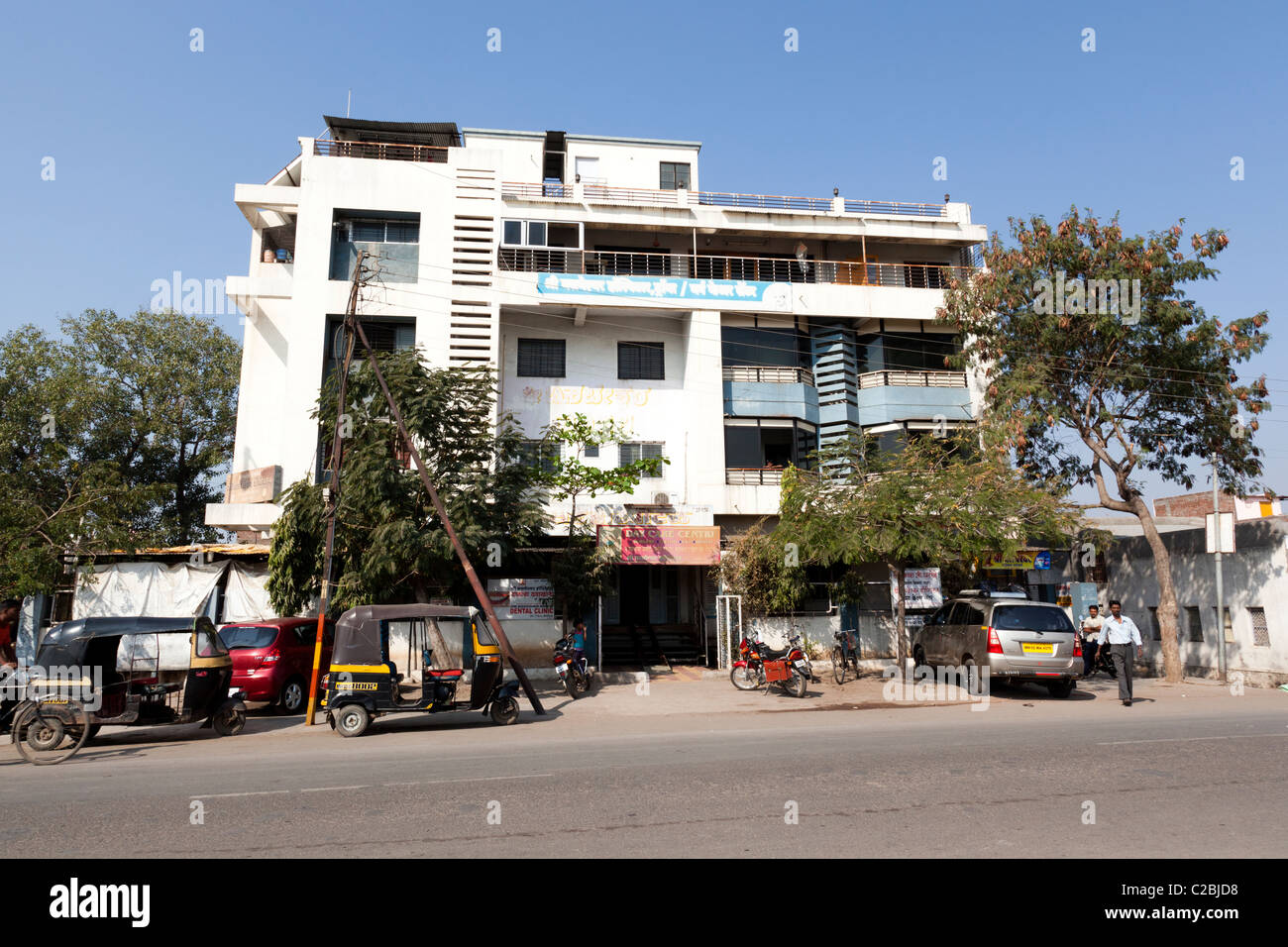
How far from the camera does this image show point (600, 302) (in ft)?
82.5

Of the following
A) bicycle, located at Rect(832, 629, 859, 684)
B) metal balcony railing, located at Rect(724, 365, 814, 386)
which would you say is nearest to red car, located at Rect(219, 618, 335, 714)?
bicycle, located at Rect(832, 629, 859, 684)

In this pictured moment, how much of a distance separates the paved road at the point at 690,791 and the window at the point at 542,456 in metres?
10.6

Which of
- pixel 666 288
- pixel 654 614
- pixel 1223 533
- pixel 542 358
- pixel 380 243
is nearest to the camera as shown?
pixel 1223 533

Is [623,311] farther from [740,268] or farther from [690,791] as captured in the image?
[690,791]

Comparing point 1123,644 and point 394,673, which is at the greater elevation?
point 1123,644

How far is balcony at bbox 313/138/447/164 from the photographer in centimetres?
2541

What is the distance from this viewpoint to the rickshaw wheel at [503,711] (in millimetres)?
13477

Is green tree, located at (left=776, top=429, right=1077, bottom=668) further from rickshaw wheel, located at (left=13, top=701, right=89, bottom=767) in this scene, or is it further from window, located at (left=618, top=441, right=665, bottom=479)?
rickshaw wheel, located at (left=13, top=701, right=89, bottom=767)

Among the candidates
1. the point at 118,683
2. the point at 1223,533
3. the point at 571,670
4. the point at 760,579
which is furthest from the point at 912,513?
the point at 118,683

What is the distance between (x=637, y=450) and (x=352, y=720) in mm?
14587

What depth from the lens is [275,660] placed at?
15.2 meters

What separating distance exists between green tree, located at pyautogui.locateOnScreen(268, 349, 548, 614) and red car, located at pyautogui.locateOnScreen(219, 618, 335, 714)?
199 centimetres

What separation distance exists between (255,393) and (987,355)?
862 inches
